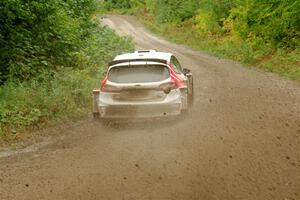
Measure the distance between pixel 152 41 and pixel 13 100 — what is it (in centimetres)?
3186

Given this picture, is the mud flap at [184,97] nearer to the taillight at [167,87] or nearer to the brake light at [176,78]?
the brake light at [176,78]

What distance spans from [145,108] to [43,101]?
3.27m

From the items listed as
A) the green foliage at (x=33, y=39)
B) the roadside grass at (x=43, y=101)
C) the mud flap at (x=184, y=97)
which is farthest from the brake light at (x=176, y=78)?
the green foliage at (x=33, y=39)

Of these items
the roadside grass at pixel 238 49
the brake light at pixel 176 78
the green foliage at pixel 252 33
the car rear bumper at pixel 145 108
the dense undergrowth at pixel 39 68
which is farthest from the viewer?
the green foliage at pixel 252 33

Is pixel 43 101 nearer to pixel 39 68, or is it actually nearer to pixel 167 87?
pixel 39 68

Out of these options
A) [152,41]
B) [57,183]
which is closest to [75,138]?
[57,183]

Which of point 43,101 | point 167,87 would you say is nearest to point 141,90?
point 167,87

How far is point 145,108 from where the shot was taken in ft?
38.5

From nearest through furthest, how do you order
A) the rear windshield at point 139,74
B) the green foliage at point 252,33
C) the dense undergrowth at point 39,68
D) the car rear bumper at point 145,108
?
the car rear bumper at point 145,108 → the rear windshield at point 139,74 → the dense undergrowth at point 39,68 → the green foliage at point 252,33

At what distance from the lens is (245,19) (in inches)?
1209

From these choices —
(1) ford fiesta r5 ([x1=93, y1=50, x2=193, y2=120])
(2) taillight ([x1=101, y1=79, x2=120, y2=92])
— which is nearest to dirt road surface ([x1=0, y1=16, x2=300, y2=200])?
(1) ford fiesta r5 ([x1=93, y1=50, x2=193, y2=120])

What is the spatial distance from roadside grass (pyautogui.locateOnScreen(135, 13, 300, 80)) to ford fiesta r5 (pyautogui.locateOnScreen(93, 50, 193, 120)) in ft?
35.1

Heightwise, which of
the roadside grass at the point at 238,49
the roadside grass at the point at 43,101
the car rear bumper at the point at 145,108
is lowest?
the roadside grass at the point at 238,49

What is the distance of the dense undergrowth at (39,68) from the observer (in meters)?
13.2
